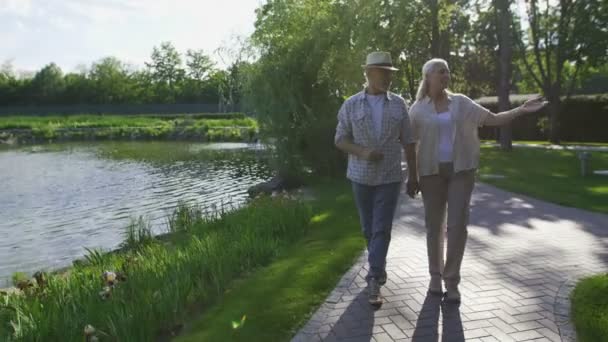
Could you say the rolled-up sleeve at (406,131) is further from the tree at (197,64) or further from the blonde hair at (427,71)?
the tree at (197,64)

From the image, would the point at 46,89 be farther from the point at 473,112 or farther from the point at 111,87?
the point at 473,112

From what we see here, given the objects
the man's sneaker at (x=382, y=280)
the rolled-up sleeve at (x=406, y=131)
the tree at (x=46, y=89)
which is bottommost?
the man's sneaker at (x=382, y=280)

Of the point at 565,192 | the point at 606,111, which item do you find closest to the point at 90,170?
the point at 565,192

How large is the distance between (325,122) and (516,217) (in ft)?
22.4

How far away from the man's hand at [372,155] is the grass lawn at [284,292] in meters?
1.39

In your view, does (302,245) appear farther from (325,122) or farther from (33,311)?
(325,122)

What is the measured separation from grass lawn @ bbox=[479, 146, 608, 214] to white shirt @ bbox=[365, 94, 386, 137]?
5974 mm

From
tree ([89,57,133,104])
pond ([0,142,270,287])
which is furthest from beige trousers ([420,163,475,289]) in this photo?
tree ([89,57,133,104])

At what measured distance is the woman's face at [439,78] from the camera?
14.6ft

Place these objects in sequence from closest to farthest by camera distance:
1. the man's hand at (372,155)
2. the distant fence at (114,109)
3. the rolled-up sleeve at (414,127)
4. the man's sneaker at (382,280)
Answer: the man's hand at (372,155) < the rolled-up sleeve at (414,127) < the man's sneaker at (382,280) < the distant fence at (114,109)

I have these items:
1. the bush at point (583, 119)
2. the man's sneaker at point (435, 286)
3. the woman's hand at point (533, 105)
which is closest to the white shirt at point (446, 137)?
the woman's hand at point (533, 105)

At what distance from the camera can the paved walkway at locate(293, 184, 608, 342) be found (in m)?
4.03

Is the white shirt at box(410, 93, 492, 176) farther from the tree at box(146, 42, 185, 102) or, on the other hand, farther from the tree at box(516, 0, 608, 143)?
the tree at box(146, 42, 185, 102)

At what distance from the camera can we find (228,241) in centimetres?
654
